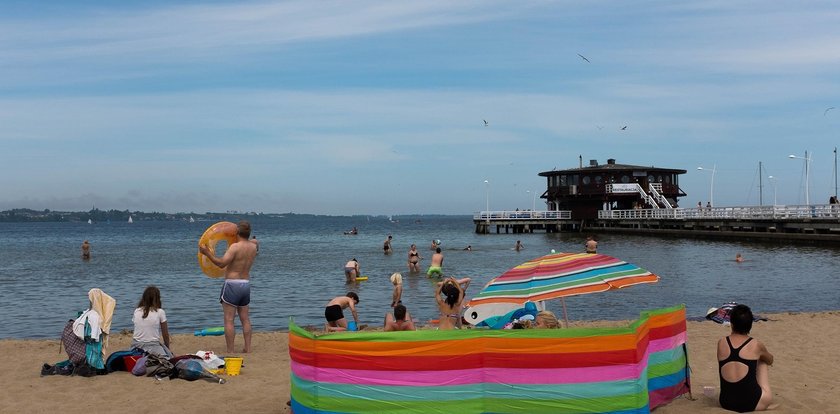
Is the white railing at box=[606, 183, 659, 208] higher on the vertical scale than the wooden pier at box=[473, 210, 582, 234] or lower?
higher

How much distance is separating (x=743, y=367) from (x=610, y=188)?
200 ft

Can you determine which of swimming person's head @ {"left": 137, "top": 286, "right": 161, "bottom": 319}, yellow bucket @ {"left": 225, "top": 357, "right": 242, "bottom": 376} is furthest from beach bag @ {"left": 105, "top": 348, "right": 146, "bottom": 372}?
yellow bucket @ {"left": 225, "top": 357, "right": 242, "bottom": 376}

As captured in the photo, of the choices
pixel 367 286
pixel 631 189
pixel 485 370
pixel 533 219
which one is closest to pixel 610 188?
pixel 631 189

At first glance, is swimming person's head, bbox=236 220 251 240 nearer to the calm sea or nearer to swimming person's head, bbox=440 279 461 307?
swimming person's head, bbox=440 279 461 307

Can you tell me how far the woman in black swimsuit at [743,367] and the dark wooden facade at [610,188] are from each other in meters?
60.6

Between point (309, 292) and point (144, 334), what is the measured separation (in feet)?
44.5

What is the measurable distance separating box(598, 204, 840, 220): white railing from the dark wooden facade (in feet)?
5.42

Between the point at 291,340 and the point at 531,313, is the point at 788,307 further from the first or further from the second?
the point at 291,340

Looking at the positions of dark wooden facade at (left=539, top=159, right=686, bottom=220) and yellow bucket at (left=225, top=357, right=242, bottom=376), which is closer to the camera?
yellow bucket at (left=225, top=357, right=242, bottom=376)

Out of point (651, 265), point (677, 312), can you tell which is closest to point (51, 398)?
point (677, 312)

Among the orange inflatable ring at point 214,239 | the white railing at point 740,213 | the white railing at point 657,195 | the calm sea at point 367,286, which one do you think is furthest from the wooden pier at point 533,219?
the orange inflatable ring at point 214,239

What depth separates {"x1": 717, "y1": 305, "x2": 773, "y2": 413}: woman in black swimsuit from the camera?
23.0 ft

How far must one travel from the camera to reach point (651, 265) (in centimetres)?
3114

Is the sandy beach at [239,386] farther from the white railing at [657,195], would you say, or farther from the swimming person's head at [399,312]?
the white railing at [657,195]
